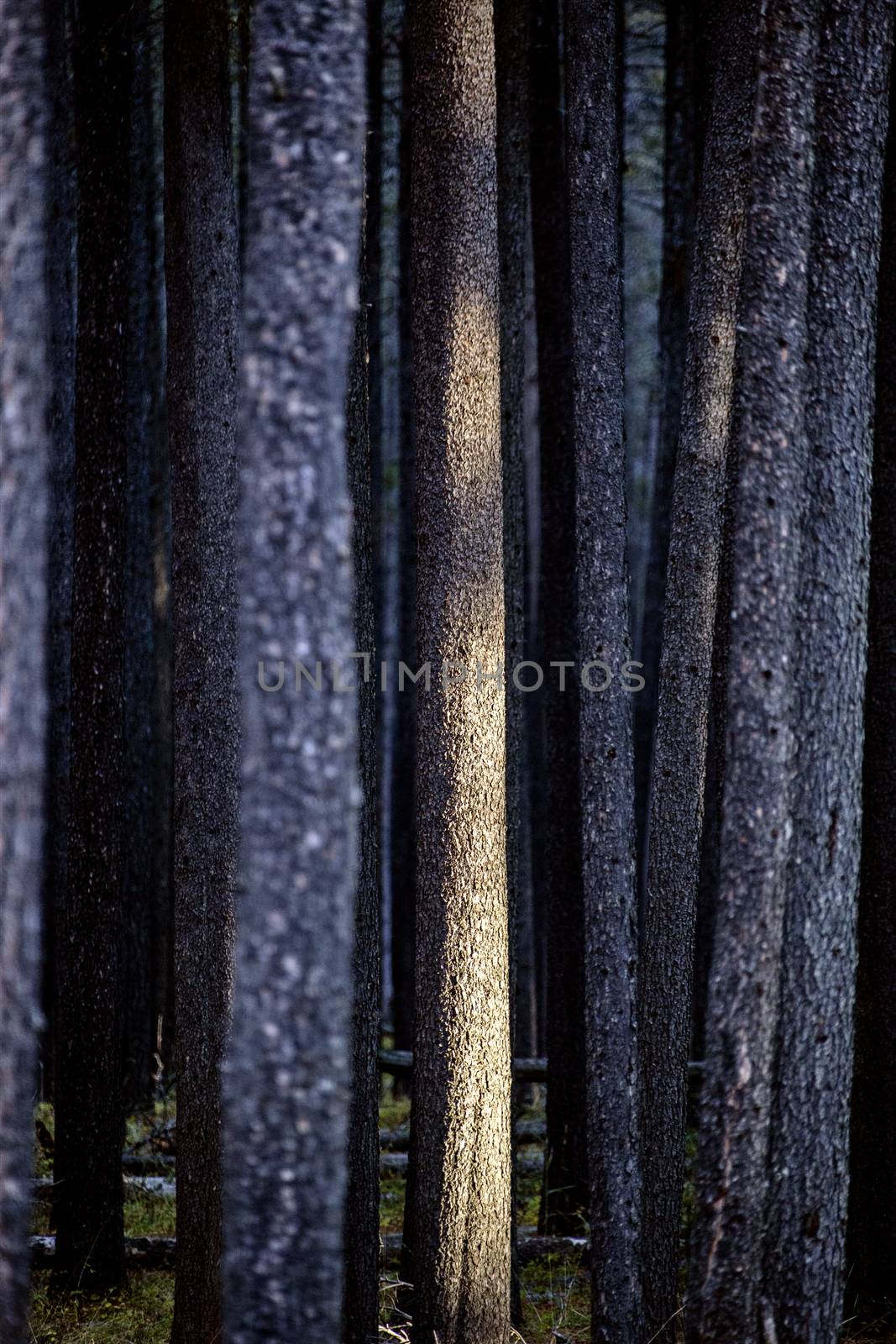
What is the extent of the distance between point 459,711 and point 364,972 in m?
1.55

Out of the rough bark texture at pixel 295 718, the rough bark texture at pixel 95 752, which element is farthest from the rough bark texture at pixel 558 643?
the rough bark texture at pixel 295 718

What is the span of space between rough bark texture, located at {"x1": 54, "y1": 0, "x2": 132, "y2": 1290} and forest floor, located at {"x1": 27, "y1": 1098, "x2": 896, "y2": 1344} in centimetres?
23

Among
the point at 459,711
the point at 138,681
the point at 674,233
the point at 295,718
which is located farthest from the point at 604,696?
the point at 674,233

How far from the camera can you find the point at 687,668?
232 inches

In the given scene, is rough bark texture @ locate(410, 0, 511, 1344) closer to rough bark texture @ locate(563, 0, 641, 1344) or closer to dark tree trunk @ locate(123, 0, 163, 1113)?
rough bark texture @ locate(563, 0, 641, 1344)

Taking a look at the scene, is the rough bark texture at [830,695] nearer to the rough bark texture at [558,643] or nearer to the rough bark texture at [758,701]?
the rough bark texture at [758,701]

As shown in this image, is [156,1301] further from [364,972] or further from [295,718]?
[295,718]

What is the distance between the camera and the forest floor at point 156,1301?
5875 millimetres

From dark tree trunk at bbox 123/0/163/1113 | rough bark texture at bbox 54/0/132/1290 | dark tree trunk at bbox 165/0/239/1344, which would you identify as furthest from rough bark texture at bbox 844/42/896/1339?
dark tree trunk at bbox 123/0/163/1113

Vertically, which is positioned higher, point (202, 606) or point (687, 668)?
point (202, 606)

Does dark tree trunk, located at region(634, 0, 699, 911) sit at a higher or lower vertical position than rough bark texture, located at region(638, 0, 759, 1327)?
higher

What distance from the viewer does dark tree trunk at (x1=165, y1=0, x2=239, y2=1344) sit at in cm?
562

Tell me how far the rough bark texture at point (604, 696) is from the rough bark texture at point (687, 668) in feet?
1.26

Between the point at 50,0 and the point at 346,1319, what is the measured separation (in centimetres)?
593
